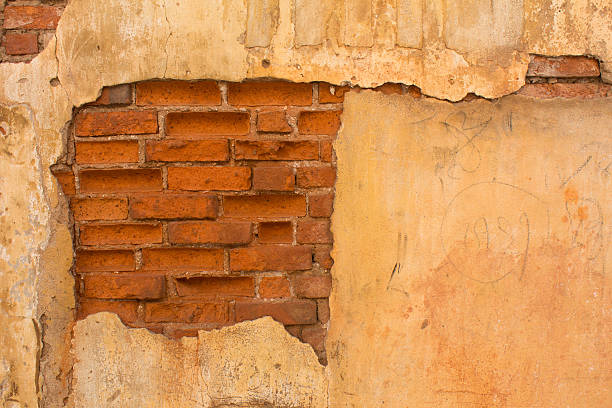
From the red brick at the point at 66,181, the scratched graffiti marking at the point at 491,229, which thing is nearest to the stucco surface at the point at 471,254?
the scratched graffiti marking at the point at 491,229

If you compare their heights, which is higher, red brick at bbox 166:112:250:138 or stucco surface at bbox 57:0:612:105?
stucco surface at bbox 57:0:612:105

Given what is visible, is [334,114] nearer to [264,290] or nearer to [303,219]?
[303,219]

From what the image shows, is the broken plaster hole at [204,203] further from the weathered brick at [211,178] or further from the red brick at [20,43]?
the red brick at [20,43]

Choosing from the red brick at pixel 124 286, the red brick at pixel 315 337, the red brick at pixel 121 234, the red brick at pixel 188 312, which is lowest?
the red brick at pixel 315 337

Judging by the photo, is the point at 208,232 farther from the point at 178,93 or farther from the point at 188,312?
the point at 178,93

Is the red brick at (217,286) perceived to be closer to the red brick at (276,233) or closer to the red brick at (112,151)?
the red brick at (276,233)

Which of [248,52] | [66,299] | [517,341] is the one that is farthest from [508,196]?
[66,299]

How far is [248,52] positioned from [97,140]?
0.54m

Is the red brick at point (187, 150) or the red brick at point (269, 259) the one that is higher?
the red brick at point (187, 150)

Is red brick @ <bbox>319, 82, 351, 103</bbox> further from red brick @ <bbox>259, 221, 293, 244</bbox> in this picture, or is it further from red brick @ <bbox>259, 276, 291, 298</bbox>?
red brick @ <bbox>259, 276, 291, 298</bbox>

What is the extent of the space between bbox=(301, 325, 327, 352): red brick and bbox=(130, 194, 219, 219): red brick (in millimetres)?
471

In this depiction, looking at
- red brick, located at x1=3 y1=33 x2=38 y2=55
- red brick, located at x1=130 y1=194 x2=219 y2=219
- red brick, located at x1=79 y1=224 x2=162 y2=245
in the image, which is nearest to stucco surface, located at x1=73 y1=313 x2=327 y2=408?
red brick, located at x1=79 y1=224 x2=162 y2=245

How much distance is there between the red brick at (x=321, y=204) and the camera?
161 cm

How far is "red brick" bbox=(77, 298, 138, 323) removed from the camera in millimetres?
1622
